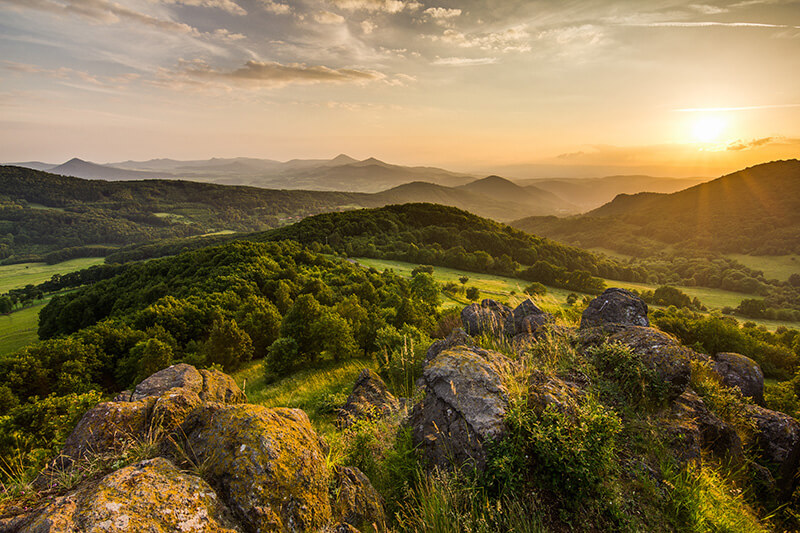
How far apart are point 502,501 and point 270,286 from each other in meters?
51.9

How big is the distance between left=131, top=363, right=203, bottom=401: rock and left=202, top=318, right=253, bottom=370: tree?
22618 mm

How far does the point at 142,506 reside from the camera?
11.5 feet

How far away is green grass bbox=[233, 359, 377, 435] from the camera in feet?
46.7

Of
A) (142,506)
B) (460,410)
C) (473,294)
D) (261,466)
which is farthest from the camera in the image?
(473,294)

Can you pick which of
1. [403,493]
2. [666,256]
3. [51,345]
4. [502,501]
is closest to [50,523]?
[403,493]

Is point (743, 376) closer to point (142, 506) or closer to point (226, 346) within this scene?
point (142, 506)

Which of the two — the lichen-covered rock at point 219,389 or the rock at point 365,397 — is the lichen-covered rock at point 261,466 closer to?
the lichen-covered rock at point 219,389

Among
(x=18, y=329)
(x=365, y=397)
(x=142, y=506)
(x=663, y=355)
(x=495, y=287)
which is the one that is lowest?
(x=18, y=329)

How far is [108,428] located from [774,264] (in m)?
230

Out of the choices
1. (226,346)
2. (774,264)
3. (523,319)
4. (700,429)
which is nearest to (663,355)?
(700,429)

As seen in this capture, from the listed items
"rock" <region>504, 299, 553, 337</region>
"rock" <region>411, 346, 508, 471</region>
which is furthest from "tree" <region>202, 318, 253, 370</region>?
"rock" <region>411, 346, 508, 471</region>

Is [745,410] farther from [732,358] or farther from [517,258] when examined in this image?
[517,258]

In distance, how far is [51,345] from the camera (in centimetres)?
3039

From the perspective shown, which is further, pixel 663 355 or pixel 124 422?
pixel 663 355
